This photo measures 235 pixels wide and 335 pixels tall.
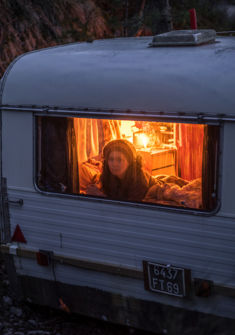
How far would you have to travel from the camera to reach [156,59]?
4102 millimetres

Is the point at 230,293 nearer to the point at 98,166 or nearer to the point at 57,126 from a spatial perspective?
the point at 98,166

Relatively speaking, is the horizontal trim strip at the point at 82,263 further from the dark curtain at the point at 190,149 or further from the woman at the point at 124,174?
the dark curtain at the point at 190,149

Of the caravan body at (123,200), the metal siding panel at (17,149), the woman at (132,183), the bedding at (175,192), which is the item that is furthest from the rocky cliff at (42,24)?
the bedding at (175,192)

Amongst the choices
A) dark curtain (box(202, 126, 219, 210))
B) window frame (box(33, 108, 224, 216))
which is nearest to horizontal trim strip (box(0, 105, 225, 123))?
window frame (box(33, 108, 224, 216))

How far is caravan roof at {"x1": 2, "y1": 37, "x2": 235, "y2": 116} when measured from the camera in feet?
12.4

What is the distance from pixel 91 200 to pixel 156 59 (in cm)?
131

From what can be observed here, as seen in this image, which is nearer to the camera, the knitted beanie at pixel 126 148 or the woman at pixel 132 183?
the woman at pixel 132 183

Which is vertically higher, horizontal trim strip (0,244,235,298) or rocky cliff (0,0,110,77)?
rocky cliff (0,0,110,77)

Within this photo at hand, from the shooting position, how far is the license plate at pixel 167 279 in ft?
13.0

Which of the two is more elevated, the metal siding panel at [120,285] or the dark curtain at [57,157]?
the dark curtain at [57,157]

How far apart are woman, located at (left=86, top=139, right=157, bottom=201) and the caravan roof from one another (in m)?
0.38

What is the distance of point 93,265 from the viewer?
172 inches

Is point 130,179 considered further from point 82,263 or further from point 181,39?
point 181,39

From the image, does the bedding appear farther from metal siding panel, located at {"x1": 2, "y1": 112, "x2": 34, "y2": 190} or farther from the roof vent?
the roof vent
